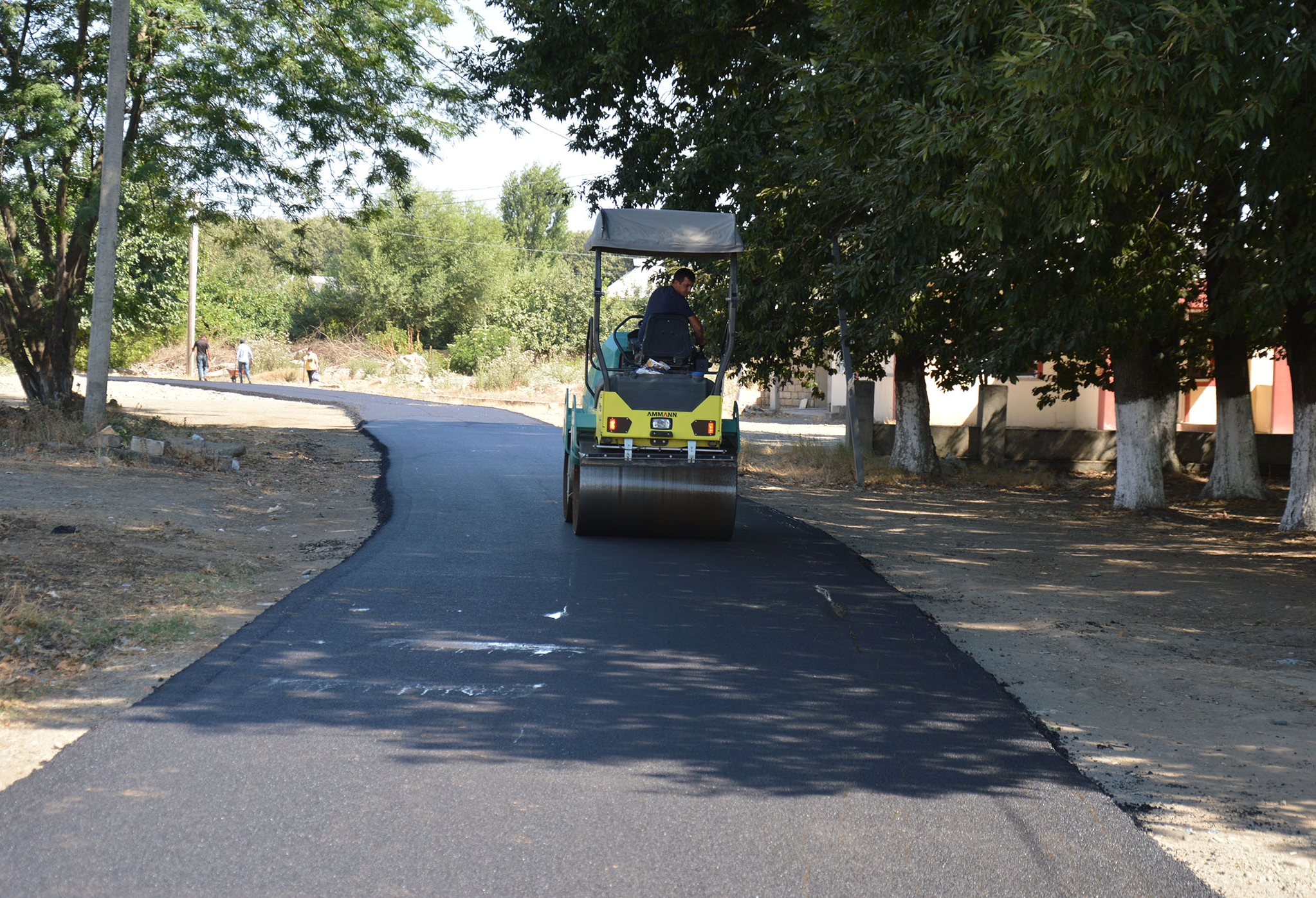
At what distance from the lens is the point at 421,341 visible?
60.8m

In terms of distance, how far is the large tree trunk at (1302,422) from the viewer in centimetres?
1397

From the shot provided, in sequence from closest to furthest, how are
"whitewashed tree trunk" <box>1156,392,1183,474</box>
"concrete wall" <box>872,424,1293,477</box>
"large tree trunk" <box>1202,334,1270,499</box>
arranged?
"large tree trunk" <box>1202,334,1270,499</box>, "whitewashed tree trunk" <box>1156,392,1183,474</box>, "concrete wall" <box>872,424,1293,477</box>

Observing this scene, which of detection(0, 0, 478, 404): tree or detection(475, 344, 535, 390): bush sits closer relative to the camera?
detection(0, 0, 478, 404): tree

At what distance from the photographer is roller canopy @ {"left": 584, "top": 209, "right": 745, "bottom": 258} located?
11.5 m

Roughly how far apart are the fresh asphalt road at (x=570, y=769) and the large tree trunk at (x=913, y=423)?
1249 cm

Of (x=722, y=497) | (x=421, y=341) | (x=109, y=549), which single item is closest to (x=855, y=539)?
(x=722, y=497)

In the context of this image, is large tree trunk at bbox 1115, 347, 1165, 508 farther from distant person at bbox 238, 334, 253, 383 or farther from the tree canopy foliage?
distant person at bbox 238, 334, 253, 383

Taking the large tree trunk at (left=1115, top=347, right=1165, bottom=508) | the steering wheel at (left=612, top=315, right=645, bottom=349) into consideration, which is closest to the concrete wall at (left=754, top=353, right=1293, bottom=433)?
the large tree trunk at (left=1115, top=347, right=1165, bottom=508)

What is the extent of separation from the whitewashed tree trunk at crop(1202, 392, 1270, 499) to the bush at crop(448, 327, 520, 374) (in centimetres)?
3769

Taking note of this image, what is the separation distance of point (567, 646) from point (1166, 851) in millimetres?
3669

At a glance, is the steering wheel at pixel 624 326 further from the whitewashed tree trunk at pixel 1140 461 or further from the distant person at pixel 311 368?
the distant person at pixel 311 368

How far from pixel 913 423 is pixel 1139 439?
16.3ft

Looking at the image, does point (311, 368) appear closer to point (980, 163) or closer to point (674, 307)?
point (674, 307)

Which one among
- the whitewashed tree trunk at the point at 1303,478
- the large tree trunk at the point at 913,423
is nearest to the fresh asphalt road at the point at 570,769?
the whitewashed tree trunk at the point at 1303,478
